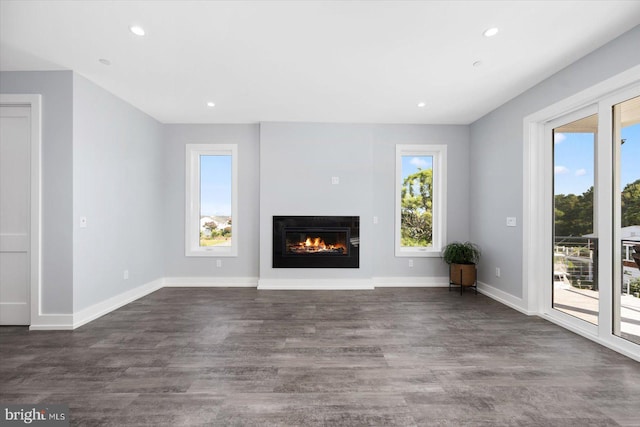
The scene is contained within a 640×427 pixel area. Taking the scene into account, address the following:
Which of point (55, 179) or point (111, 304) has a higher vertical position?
point (55, 179)

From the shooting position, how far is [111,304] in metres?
3.58

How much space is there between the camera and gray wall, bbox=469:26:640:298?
8.28 feet

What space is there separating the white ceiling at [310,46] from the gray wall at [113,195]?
38cm

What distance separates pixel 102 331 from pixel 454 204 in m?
4.95

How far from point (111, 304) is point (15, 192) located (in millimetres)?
1536

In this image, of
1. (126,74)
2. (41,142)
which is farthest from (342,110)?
(41,142)

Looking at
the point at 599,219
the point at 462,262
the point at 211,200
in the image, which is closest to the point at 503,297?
the point at 462,262

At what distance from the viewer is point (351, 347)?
2.55 metres

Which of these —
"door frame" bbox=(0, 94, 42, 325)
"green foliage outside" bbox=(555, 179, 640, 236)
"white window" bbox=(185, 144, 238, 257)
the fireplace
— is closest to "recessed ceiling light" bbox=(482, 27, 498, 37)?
"green foliage outside" bbox=(555, 179, 640, 236)

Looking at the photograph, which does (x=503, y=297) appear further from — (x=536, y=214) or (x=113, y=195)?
(x=113, y=195)

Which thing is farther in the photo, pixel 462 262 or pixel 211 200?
pixel 211 200

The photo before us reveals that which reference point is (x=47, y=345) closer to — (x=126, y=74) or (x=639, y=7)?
(x=126, y=74)

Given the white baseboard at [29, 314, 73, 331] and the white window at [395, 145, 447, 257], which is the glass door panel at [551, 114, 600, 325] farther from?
the white baseboard at [29, 314, 73, 331]

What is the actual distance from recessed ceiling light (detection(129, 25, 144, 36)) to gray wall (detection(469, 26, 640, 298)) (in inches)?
150
